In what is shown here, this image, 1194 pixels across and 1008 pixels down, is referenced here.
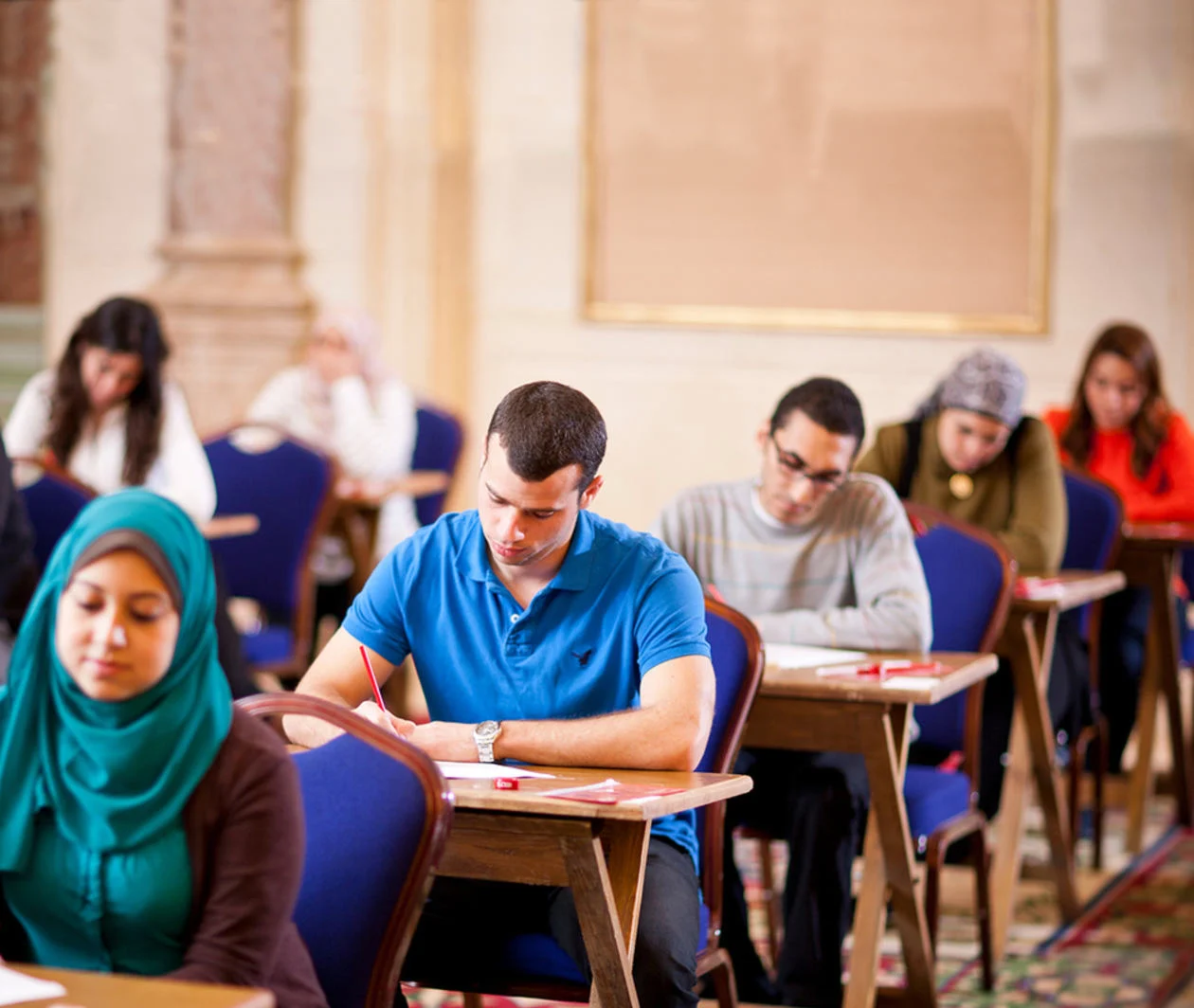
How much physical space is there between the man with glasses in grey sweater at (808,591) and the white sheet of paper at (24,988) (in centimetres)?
182

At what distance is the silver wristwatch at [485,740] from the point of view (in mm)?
2547

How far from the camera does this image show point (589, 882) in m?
2.30

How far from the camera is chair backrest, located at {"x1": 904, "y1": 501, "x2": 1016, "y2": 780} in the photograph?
3861 mm

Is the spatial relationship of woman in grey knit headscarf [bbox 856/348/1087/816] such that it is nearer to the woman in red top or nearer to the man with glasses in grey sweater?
the woman in red top

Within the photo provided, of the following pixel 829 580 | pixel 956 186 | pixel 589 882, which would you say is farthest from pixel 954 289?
pixel 589 882

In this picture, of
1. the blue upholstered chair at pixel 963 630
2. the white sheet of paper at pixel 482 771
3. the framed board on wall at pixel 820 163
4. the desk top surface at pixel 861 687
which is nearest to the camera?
the white sheet of paper at pixel 482 771

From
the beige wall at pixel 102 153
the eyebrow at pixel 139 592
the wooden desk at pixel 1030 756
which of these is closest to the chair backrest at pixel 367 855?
the eyebrow at pixel 139 592

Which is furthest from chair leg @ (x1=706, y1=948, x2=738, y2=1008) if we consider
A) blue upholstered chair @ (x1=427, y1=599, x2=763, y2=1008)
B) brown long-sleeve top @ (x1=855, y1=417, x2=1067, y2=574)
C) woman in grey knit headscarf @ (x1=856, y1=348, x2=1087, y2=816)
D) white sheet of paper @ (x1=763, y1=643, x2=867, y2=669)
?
brown long-sleeve top @ (x1=855, y1=417, x2=1067, y2=574)

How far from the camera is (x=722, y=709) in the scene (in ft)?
9.34

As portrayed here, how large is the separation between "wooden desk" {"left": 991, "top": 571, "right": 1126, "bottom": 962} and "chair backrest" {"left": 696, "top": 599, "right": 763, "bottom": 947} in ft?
4.95

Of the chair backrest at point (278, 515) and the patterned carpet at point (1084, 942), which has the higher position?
the chair backrest at point (278, 515)

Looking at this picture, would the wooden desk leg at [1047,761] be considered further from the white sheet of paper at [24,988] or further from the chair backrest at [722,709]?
the white sheet of paper at [24,988]

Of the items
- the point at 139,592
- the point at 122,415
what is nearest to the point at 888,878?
the point at 139,592

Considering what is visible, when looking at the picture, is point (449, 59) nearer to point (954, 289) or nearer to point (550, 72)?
point (550, 72)
